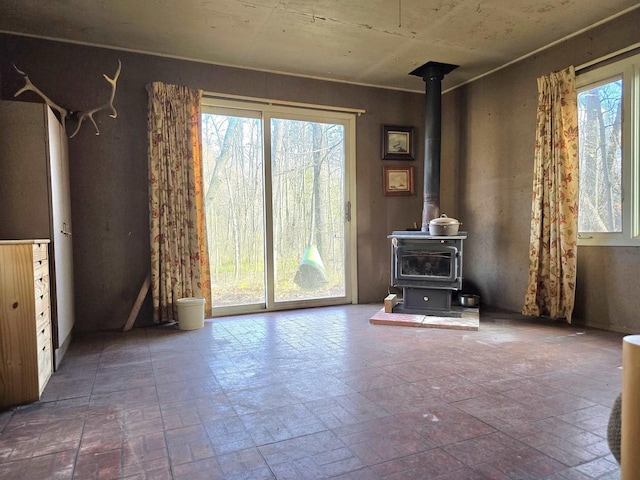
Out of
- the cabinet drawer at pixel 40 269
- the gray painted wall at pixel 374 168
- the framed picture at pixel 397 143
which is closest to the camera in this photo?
the cabinet drawer at pixel 40 269

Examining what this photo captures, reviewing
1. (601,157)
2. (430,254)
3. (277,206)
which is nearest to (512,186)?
(601,157)

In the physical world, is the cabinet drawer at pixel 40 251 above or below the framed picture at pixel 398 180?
below

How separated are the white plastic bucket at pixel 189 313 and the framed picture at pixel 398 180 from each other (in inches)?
98.3

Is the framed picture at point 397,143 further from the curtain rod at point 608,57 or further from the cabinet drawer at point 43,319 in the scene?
the cabinet drawer at point 43,319

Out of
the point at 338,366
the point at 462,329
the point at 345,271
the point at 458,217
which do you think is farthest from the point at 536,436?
the point at 458,217

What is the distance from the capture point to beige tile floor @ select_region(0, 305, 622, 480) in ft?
4.57

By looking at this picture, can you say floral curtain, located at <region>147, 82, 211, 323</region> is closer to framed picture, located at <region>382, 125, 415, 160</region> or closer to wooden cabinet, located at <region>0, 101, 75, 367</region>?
wooden cabinet, located at <region>0, 101, 75, 367</region>

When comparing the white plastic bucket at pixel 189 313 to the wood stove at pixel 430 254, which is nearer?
the white plastic bucket at pixel 189 313

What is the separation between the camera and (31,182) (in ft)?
7.82

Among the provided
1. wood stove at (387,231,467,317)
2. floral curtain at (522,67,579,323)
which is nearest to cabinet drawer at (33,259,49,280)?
wood stove at (387,231,467,317)

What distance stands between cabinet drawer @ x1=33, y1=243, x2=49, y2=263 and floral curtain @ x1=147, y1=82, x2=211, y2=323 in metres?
1.10

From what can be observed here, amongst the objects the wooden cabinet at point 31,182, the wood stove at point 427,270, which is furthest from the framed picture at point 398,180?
the wooden cabinet at point 31,182

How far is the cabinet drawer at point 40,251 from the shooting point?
2.07 m

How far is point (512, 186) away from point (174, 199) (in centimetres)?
333
